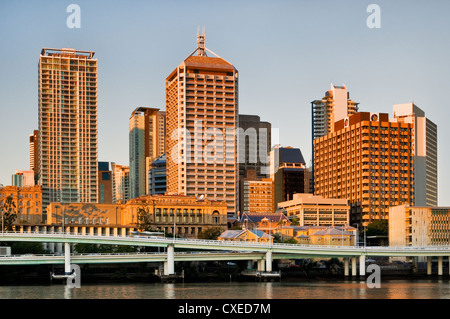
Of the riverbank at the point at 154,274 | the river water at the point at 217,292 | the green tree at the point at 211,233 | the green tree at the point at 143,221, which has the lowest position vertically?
the riverbank at the point at 154,274

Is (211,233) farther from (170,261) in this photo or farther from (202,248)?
(170,261)

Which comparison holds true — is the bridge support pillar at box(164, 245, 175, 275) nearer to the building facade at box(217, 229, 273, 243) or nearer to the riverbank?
the riverbank

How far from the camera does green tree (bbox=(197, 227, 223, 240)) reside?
18625cm

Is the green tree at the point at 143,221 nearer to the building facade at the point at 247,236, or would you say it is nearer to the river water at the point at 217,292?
the building facade at the point at 247,236

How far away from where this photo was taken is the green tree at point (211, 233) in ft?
611

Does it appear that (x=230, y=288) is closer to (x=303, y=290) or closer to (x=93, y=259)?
(x=303, y=290)

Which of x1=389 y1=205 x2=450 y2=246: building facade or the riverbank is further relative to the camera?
x1=389 y1=205 x2=450 y2=246: building facade

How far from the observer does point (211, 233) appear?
192 metres

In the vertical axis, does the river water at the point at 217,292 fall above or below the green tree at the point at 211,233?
below

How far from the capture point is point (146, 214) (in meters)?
195

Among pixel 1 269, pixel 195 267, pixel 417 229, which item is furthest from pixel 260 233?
pixel 1 269

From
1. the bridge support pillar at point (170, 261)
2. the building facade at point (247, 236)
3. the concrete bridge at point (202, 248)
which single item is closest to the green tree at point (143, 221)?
the building facade at point (247, 236)

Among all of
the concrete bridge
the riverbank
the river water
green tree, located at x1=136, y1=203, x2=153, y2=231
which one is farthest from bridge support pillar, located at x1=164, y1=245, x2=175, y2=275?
green tree, located at x1=136, y1=203, x2=153, y2=231
